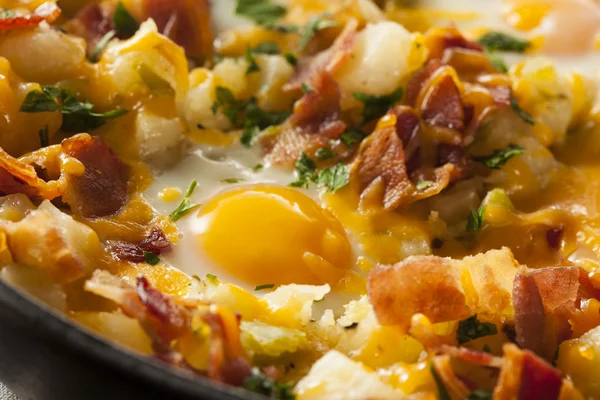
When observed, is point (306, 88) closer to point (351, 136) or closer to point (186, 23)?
point (351, 136)

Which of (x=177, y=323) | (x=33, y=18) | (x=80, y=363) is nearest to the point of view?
(x=80, y=363)

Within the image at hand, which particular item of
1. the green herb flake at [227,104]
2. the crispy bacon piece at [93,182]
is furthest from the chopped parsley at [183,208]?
the green herb flake at [227,104]

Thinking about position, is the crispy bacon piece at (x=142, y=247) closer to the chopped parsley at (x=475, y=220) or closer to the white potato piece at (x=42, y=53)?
the white potato piece at (x=42, y=53)

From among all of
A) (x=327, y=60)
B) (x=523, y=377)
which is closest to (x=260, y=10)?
(x=327, y=60)

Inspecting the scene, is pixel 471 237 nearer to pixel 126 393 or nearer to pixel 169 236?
pixel 169 236

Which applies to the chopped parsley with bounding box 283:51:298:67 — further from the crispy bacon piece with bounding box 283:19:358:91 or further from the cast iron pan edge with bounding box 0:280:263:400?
the cast iron pan edge with bounding box 0:280:263:400

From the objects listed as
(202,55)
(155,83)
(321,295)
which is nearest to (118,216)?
(155,83)
